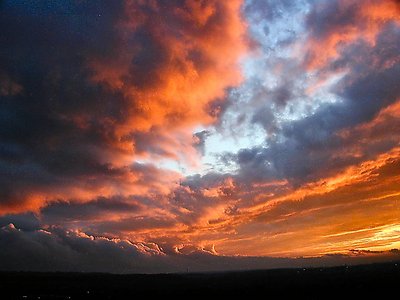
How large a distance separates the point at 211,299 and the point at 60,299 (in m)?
51.3

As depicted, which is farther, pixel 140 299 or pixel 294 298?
pixel 140 299

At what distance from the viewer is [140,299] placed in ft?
378

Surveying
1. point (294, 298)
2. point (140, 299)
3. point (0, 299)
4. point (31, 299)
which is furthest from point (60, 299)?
point (294, 298)

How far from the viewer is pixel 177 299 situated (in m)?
111

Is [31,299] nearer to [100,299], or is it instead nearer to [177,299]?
[100,299]

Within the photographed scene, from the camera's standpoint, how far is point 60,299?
116 meters

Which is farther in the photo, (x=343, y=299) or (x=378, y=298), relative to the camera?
(x=343, y=299)

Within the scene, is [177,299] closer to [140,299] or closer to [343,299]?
[140,299]

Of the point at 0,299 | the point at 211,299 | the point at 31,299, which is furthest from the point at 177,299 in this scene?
the point at 0,299

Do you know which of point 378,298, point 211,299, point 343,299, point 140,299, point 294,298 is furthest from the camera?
point 140,299

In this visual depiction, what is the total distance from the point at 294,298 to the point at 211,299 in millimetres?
25450

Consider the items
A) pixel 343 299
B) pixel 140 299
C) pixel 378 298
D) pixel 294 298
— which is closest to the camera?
pixel 378 298

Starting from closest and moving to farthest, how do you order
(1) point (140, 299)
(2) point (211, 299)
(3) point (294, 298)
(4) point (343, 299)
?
(4) point (343, 299) → (3) point (294, 298) → (2) point (211, 299) → (1) point (140, 299)

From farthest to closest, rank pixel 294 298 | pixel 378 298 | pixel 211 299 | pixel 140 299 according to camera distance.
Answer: pixel 140 299 < pixel 211 299 < pixel 294 298 < pixel 378 298
